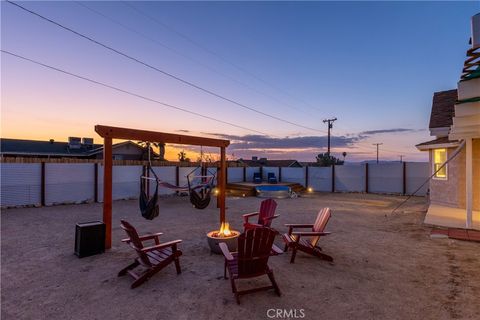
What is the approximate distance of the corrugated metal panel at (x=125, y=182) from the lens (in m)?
13.3

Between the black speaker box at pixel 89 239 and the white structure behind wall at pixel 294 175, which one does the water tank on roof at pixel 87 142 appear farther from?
the black speaker box at pixel 89 239

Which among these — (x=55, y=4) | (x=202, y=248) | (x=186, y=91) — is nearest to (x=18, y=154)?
(x=186, y=91)

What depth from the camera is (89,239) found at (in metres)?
4.95

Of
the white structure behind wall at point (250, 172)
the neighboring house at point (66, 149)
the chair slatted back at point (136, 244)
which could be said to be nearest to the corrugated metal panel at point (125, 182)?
the neighboring house at point (66, 149)

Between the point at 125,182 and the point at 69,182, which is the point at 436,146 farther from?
the point at 69,182

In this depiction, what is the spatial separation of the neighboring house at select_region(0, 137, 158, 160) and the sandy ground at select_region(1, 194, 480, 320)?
16610 mm

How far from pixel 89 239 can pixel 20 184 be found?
8.60m

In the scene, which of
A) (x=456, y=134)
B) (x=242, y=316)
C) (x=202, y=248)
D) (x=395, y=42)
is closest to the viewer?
(x=242, y=316)

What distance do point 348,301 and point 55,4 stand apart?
11067 millimetres

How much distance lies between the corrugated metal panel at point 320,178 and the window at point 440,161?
8085 mm

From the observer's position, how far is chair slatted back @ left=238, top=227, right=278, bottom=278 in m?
3.31

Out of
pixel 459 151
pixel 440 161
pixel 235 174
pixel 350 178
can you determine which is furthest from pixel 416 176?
pixel 235 174

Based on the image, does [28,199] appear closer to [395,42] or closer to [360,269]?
[360,269]

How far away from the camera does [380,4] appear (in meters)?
9.75
